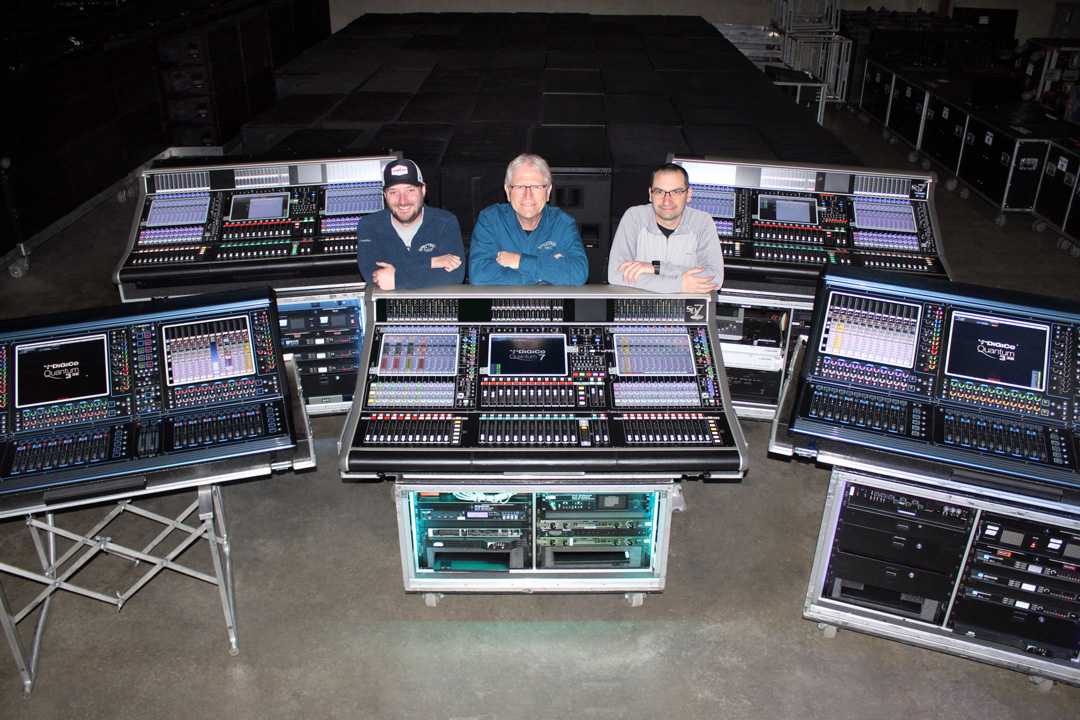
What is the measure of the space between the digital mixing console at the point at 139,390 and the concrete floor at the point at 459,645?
94cm

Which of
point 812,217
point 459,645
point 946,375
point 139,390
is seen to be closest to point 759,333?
point 812,217

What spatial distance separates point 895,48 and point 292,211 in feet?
36.2

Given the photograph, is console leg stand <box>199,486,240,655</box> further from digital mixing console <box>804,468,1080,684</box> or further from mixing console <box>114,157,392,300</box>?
digital mixing console <box>804,468,1080,684</box>

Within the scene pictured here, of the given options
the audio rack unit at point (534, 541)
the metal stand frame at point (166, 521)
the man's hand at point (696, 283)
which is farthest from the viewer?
the man's hand at point (696, 283)

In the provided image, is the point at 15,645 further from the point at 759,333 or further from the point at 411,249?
the point at 759,333

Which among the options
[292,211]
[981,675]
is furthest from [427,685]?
[292,211]

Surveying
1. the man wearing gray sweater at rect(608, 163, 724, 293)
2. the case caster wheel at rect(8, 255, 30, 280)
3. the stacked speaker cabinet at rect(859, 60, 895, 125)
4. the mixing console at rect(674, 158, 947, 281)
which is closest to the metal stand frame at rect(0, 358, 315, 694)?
the man wearing gray sweater at rect(608, 163, 724, 293)

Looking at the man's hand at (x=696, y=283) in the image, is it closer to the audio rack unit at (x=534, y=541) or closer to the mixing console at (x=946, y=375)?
the mixing console at (x=946, y=375)

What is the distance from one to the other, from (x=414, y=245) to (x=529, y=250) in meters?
0.62

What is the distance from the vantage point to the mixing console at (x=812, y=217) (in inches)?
183

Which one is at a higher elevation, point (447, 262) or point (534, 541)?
point (447, 262)

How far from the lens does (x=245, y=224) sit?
4.80 m

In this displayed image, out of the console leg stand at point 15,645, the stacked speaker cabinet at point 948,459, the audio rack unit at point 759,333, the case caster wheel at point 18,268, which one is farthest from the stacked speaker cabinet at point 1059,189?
the case caster wheel at point 18,268

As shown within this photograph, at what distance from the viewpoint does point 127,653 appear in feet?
11.1
